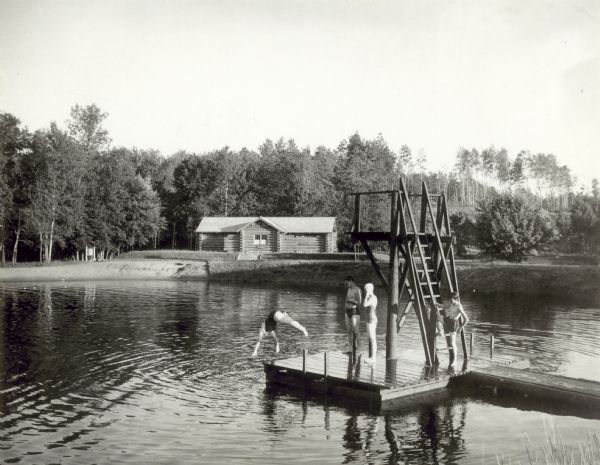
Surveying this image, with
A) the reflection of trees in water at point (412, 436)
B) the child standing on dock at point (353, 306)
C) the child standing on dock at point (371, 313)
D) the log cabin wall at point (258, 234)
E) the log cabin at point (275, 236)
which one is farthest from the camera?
the log cabin wall at point (258, 234)

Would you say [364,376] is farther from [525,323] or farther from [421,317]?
[525,323]

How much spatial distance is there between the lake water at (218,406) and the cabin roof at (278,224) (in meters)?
47.1

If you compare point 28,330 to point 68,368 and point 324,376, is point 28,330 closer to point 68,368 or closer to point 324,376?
point 68,368

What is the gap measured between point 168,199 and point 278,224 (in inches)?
1202

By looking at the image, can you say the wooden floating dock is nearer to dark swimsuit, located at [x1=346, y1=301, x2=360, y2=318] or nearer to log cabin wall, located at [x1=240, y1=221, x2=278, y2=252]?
dark swimsuit, located at [x1=346, y1=301, x2=360, y2=318]

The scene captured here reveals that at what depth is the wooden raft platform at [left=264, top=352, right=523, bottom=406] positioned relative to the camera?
17.3 metres

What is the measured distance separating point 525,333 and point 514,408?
1406cm

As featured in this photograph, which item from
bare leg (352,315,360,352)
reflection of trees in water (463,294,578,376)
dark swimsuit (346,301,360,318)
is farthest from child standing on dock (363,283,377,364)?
reflection of trees in water (463,294,578,376)

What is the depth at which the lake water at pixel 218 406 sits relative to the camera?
13.8 m

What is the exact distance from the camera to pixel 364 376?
18.2 m

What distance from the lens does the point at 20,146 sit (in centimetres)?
7381

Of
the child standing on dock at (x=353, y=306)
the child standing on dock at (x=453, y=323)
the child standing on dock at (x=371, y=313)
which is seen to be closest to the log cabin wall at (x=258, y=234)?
the child standing on dock at (x=353, y=306)

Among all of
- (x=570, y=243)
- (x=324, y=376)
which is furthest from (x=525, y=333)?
(x=570, y=243)

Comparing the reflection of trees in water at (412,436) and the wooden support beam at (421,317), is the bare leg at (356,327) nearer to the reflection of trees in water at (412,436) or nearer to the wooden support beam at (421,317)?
the wooden support beam at (421,317)
